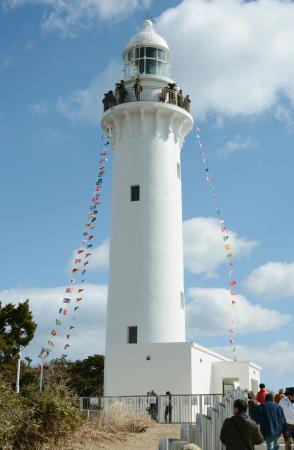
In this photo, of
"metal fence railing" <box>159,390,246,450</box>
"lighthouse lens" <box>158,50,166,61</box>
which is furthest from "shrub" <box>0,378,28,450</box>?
"lighthouse lens" <box>158,50,166,61</box>

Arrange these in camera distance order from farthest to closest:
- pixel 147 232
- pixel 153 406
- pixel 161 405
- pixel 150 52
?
pixel 150 52
pixel 147 232
pixel 153 406
pixel 161 405

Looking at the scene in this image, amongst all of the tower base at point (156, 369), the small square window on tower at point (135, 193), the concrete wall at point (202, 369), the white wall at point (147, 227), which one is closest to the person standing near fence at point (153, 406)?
the tower base at point (156, 369)

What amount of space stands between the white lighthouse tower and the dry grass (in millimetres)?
6027

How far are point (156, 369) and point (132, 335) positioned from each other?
1888mm

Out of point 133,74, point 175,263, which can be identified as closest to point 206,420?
point 175,263

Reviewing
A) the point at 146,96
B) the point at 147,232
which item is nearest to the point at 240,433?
the point at 147,232

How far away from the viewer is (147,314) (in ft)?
93.2

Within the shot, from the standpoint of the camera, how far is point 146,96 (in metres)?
31.7

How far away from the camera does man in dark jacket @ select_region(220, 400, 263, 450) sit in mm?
9352

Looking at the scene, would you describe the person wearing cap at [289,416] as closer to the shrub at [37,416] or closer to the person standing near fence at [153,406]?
the shrub at [37,416]

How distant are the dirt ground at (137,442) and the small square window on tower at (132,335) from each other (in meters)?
7.82

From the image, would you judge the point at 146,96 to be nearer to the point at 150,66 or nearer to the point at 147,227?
the point at 150,66

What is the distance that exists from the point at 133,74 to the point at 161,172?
578 centimetres

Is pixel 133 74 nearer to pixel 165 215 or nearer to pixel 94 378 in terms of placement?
pixel 165 215
